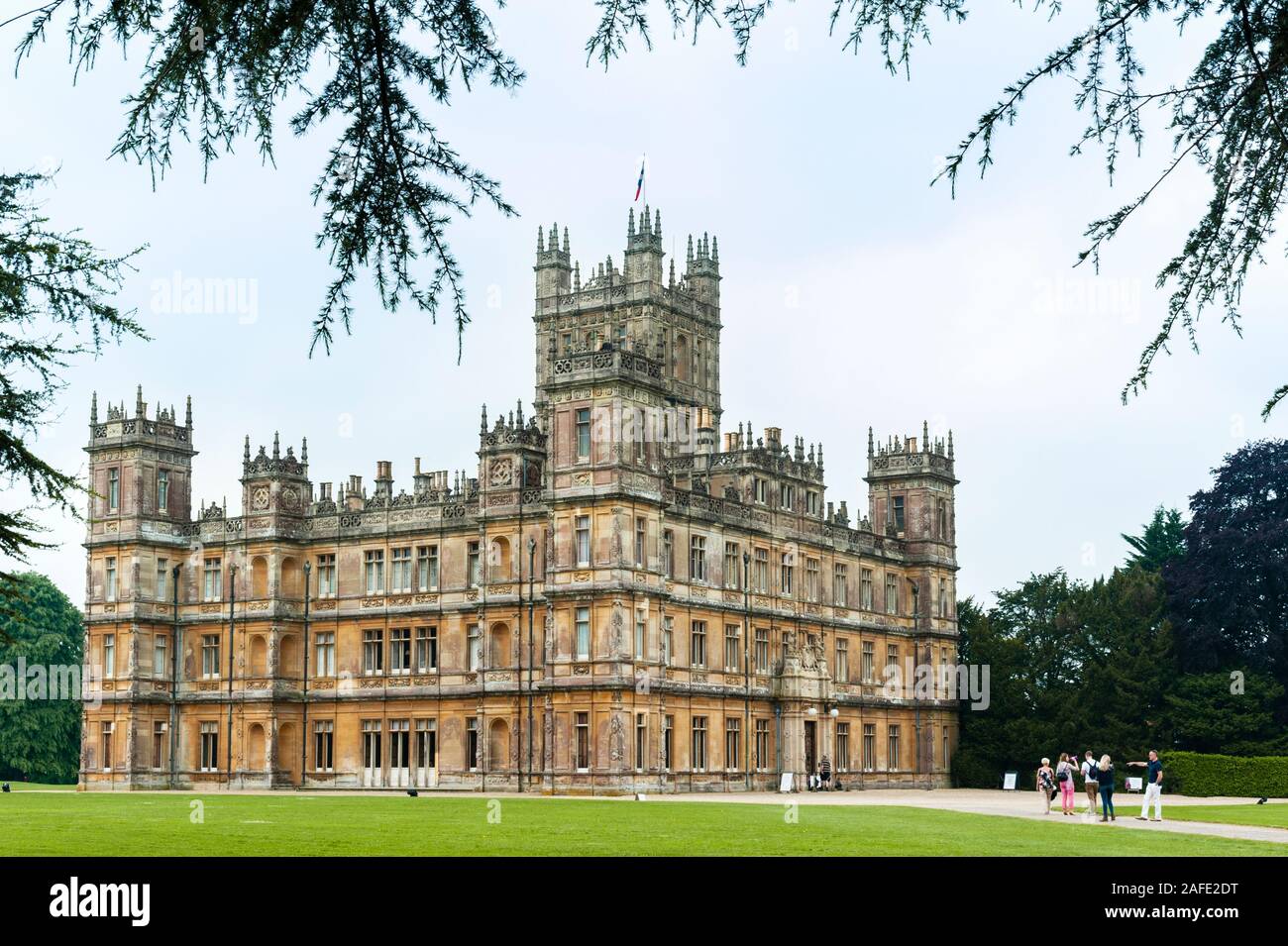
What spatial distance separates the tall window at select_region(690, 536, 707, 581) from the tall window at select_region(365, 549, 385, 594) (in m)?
10.8

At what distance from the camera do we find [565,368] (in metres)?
52.8

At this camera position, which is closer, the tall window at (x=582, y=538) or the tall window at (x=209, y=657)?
the tall window at (x=582, y=538)

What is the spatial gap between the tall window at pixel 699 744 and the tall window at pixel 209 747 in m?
17.5

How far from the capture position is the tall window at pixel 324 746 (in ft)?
194

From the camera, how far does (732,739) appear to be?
56125mm

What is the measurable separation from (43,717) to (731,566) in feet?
122

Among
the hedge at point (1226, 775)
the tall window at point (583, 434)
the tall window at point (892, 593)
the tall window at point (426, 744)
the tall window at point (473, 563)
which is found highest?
the tall window at point (583, 434)

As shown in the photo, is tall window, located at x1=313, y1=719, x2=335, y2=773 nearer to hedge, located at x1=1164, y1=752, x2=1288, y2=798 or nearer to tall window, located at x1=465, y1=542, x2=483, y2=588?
tall window, located at x1=465, y1=542, x2=483, y2=588

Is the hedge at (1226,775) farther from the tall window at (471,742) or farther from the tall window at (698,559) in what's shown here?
the tall window at (471,742)

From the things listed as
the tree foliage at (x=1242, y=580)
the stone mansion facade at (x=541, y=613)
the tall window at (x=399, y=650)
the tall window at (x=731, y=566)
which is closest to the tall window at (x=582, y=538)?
the stone mansion facade at (x=541, y=613)

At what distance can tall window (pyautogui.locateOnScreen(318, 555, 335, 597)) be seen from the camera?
197 ft

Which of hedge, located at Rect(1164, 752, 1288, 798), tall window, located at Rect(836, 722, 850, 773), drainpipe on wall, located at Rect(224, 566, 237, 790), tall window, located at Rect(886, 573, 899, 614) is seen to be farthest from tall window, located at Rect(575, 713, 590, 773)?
hedge, located at Rect(1164, 752, 1288, 798)
